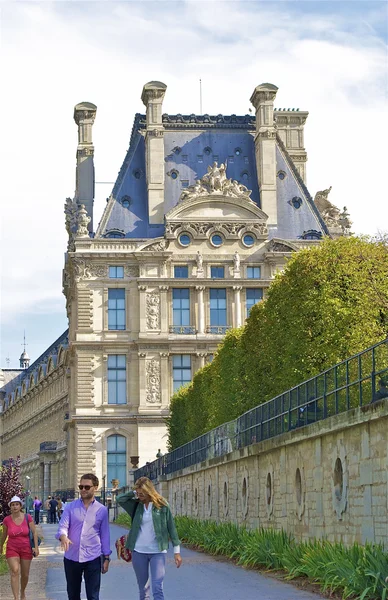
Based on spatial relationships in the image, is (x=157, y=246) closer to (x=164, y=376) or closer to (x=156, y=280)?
(x=156, y=280)

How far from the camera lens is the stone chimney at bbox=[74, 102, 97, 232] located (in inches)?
3692

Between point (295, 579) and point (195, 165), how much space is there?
232 feet

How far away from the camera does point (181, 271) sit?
88.4 m

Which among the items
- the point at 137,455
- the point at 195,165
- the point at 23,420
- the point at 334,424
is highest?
the point at 195,165

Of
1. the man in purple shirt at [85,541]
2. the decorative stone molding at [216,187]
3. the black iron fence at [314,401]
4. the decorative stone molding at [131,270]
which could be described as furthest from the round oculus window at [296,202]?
the man in purple shirt at [85,541]

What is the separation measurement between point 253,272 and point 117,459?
15280mm

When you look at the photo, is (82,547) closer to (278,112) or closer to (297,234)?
(297,234)

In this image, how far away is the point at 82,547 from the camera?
53.5 ft

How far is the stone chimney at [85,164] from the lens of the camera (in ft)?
308

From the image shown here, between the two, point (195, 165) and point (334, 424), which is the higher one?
point (195, 165)

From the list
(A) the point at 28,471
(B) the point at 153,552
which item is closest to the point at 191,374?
(A) the point at 28,471

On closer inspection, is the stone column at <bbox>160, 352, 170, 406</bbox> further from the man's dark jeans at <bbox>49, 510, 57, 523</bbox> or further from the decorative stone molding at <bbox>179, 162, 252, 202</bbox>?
the man's dark jeans at <bbox>49, 510, 57, 523</bbox>

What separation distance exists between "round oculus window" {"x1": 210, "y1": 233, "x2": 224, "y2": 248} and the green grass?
52308 mm

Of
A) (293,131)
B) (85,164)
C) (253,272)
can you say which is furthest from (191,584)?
(293,131)
